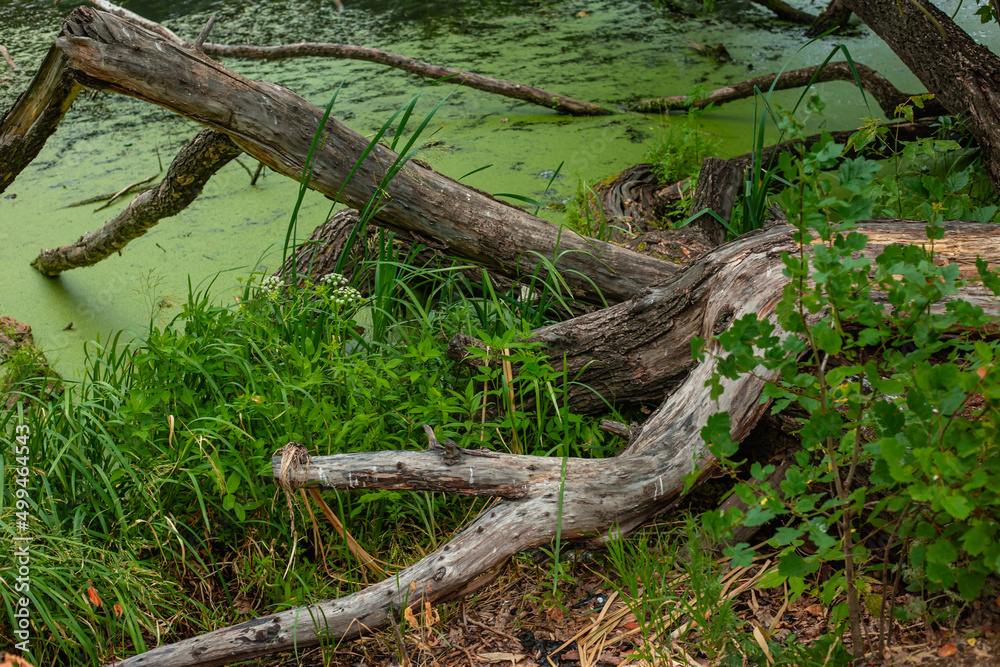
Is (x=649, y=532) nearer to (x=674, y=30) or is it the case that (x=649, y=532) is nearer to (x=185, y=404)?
(x=185, y=404)

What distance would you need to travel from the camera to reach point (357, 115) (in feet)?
14.2

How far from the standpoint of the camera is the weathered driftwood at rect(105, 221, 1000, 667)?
1380 mm

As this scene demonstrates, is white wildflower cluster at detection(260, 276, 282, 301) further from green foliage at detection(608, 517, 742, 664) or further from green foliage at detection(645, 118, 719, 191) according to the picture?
green foliage at detection(645, 118, 719, 191)

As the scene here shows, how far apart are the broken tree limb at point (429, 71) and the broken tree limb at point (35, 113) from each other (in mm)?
2135

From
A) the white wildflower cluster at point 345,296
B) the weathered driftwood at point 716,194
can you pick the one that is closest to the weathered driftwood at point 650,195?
the weathered driftwood at point 716,194

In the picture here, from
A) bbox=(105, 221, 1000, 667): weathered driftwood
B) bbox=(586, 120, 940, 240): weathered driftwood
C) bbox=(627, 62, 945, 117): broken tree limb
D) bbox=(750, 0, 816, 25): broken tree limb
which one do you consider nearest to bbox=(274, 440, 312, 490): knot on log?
bbox=(105, 221, 1000, 667): weathered driftwood

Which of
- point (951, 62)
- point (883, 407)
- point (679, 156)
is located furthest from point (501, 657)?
point (679, 156)

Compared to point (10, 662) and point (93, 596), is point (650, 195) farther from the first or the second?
point (10, 662)

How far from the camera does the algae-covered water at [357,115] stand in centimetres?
314

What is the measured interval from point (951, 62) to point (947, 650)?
Answer: 190 centimetres

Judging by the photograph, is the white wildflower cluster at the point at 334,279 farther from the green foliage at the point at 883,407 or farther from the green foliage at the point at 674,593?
the green foliage at the point at 883,407

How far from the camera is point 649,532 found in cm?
157

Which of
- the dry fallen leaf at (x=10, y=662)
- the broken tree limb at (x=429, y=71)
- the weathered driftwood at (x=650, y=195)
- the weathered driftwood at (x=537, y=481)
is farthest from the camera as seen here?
the broken tree limb at (x=429, y=71)

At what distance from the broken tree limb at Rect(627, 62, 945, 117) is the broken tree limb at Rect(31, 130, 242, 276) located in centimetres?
204
